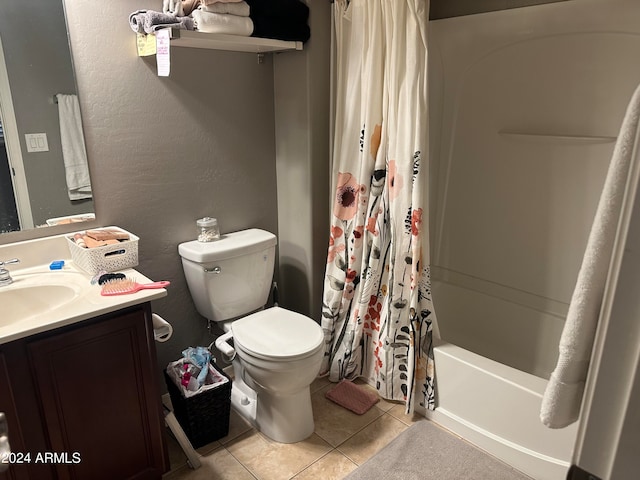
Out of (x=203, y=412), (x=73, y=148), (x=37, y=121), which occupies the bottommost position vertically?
(x=203, y=412)

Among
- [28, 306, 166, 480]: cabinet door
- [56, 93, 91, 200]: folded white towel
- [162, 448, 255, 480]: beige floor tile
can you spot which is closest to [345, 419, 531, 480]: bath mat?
[162, 448, 255, 480]: beige floor tile

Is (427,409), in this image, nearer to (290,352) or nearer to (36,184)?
(290,352)

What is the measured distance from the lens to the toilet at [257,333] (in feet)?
6.26

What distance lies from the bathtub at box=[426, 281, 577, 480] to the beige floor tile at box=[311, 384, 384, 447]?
30 centimetres

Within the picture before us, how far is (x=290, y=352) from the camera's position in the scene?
6.16 ft

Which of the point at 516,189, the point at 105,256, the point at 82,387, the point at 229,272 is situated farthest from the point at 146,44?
the point at 516,189

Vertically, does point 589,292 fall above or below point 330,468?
above

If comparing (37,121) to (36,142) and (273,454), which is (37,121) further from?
(273,454)

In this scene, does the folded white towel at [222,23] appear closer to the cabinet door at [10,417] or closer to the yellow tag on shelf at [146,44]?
the yellow tag on shelf at [146,44]

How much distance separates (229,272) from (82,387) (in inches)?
32.2

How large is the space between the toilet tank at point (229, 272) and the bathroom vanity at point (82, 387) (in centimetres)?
40

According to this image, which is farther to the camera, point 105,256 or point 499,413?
point 499,413

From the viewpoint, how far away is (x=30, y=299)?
162cm

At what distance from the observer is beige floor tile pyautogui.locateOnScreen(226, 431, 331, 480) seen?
1.90 metres
